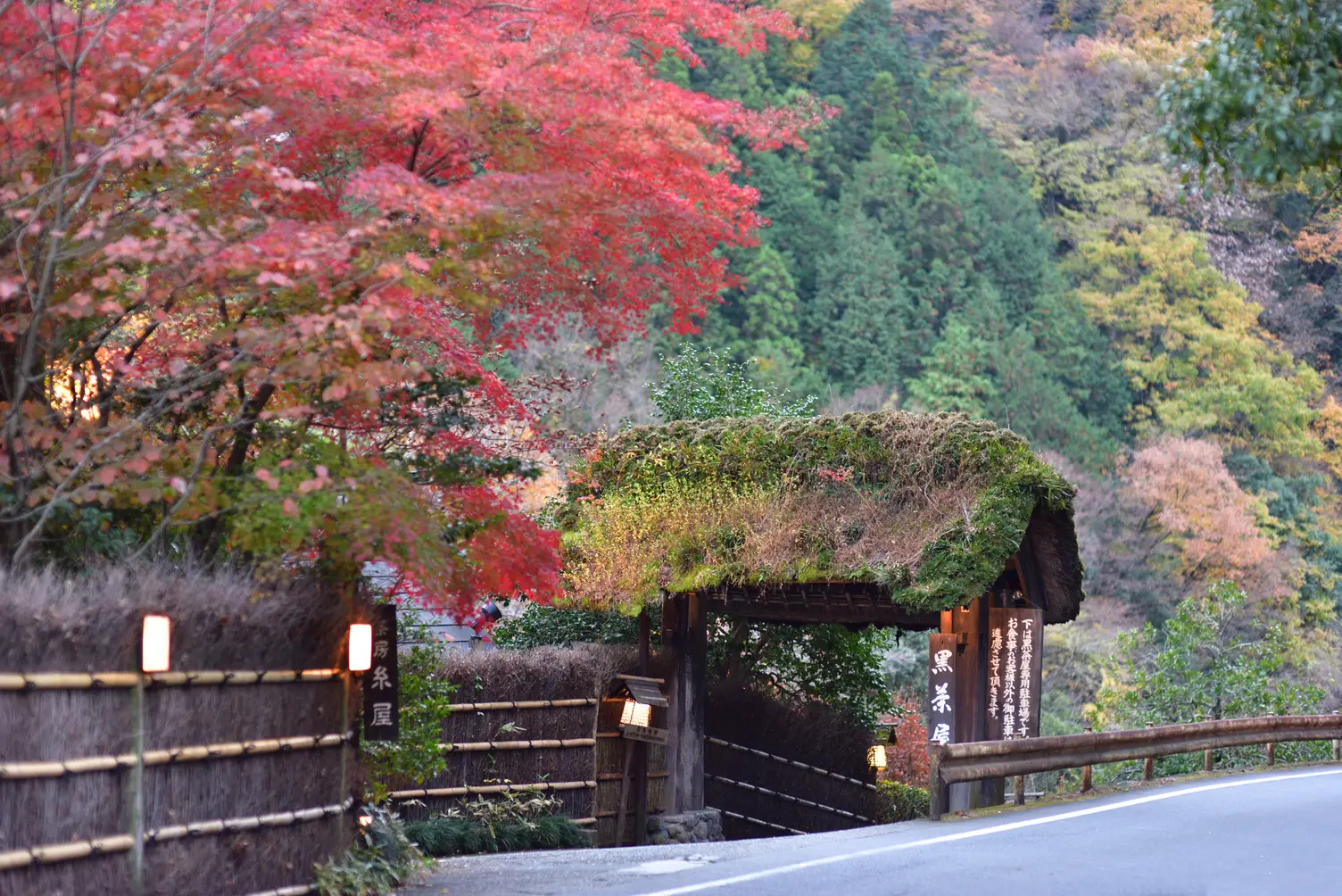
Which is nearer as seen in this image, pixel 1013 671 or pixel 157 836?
pixel 157 836

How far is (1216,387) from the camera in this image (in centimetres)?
4197

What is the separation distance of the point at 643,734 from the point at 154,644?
925cm

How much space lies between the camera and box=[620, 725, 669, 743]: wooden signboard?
53.7 feet

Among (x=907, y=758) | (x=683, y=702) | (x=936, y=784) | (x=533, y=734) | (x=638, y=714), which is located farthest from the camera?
(x=907, y=758)

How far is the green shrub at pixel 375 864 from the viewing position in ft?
30.6

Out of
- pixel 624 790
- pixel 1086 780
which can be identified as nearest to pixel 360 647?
pixel 624 790

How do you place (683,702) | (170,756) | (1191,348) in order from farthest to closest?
(1191,348), (683,702), (170,756)

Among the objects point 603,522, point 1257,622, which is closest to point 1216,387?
point 1257,622

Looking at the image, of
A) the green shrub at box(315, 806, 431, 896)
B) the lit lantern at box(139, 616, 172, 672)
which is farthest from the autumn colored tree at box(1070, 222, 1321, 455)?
the lit lantern at box(139, 616, 172, 672)

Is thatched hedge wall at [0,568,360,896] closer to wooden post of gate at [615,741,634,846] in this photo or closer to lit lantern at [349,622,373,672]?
lit lantern at [349,622,373,672]

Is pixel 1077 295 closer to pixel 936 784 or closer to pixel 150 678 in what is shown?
pixel 936 784

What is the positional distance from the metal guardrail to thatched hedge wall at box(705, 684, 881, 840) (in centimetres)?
510

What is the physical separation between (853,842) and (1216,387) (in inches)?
1330

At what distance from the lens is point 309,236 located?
824 cm
